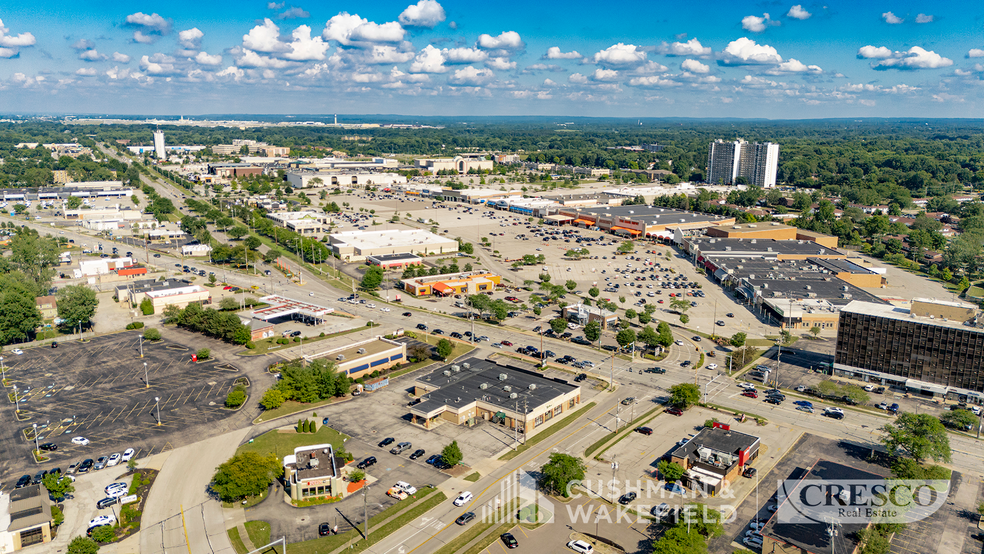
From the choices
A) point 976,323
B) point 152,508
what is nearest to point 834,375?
point 976,323

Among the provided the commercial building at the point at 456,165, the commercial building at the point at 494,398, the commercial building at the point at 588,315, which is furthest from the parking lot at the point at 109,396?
the commercial building at the point at 456,165

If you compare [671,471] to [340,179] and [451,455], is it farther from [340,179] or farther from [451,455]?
[340,179]

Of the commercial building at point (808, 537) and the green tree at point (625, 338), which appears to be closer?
the commercial building at point (808, 537)

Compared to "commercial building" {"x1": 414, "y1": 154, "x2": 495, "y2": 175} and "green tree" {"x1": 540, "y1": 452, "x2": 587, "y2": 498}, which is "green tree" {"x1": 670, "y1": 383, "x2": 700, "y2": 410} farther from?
"commercial building" {"x1": 414, "y1": 154, "x2": 495, "y2": 175}

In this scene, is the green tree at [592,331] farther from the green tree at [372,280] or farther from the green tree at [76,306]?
the green tree at [76,306]

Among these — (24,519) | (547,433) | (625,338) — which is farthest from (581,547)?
(625,338)

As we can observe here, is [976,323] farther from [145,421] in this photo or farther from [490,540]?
[145,421]
